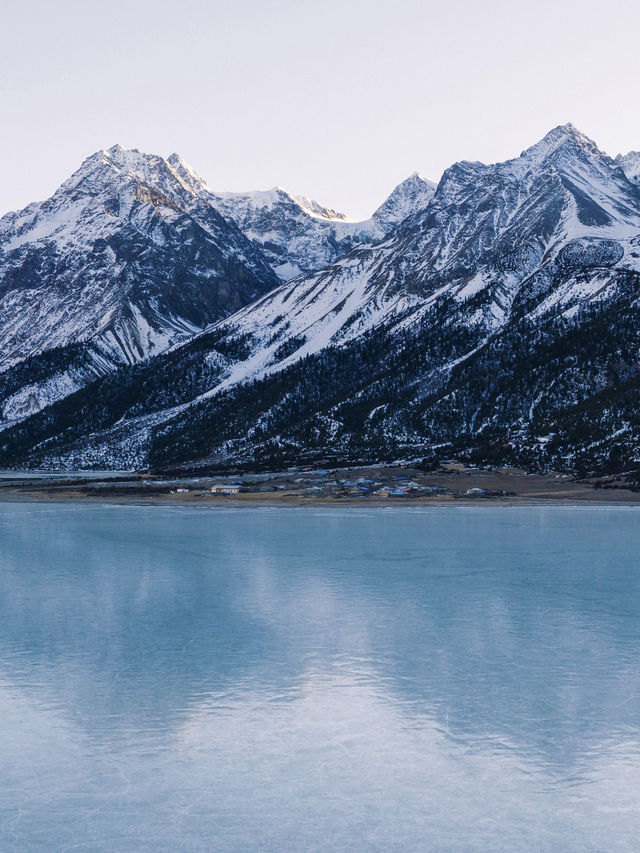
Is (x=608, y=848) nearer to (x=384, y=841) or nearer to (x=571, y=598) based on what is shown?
(x=384, y=841)

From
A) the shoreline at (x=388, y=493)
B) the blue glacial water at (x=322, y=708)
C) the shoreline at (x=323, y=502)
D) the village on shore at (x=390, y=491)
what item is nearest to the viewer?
the blue glacial water at (x=322, y=708)

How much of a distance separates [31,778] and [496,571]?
44.3 metres

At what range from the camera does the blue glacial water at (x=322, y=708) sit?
75.6ft

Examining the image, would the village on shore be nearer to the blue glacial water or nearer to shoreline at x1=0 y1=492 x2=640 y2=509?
shoreline at x1=0 y1=492 x2=640 y2=509

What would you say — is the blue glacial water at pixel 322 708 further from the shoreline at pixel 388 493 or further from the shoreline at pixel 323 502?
the shoreline at pixel 388 493

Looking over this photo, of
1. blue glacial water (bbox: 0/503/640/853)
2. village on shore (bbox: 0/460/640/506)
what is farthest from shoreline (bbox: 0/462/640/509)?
blue glacial water (bbox: 0/503/640/853)

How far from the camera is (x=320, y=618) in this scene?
47.3 m

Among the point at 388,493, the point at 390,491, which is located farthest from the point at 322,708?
the point at 390,491

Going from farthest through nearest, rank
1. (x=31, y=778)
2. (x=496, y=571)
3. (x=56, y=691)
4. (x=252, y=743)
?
(x=496, y=571), (x=56, y=691), (x=252, y=743), (x=31, y=778)

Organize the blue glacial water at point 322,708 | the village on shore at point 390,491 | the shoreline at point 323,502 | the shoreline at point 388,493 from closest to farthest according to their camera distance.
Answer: the blue glacial water at point 322,708 < the shoreline at point 323,502 < the shoreline at point 388,493 < the village on shore at point 390,491

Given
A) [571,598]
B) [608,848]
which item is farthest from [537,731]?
[571,598]

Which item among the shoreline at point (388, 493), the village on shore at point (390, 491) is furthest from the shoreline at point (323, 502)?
the village on shore at point (390, 491)

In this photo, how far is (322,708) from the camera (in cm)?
3216

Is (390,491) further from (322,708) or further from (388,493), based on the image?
(322,708)
